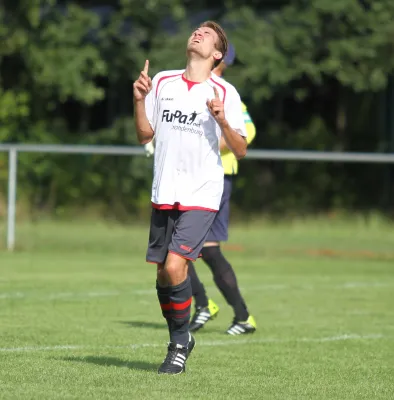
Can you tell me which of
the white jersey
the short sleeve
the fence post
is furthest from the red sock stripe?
the fence post

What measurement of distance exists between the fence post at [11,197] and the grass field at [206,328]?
236 mm

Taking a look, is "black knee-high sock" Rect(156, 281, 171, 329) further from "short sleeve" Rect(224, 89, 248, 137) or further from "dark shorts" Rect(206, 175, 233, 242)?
"dark shorts" Rect(206, 175, 233, 242)

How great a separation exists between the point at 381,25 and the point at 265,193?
402 cm

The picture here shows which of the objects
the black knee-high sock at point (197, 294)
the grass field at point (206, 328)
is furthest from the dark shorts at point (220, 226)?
the grass field at point (206, 328)

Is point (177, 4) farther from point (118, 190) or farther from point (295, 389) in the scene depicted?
point (295, 389)

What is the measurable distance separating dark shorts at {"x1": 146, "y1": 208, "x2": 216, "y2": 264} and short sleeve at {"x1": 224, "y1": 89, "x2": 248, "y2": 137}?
0.57 metres

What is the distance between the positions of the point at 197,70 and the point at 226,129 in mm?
474

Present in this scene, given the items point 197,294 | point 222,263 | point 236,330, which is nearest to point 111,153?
point 197,294

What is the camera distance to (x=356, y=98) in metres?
26.5

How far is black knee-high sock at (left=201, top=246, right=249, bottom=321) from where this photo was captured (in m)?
9.88

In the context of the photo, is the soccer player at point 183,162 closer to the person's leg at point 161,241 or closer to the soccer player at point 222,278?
the person's leg at point 161,241

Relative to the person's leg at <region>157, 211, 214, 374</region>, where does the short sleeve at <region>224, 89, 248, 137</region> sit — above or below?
above

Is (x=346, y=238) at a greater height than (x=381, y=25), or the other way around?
(x=381, y=25)

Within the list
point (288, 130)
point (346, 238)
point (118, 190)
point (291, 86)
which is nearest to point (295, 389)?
point (346, 238)
